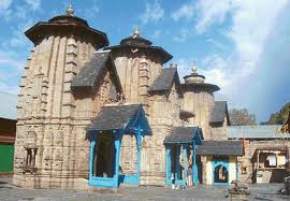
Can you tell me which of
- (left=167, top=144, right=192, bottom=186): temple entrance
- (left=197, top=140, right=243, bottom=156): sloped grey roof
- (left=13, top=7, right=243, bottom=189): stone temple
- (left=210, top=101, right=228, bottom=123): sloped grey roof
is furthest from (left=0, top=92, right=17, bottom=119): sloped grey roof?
(left=210, top=101, right=228, bottom=123): sloped grey roof

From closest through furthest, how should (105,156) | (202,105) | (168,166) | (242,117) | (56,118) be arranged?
1. (56,118)
2. (105,156)
3. (168,166)
4. (202,105)
5. (242,117)

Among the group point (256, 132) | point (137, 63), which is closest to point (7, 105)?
point (137, 63)

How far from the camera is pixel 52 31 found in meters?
25.9

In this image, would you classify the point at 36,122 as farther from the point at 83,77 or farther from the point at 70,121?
the point at 83,77

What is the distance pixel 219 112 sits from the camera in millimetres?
43938

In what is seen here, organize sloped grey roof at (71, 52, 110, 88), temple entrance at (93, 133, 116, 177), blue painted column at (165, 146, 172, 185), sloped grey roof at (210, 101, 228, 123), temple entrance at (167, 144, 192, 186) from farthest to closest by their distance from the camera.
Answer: sloped grey roof at (210, 101, 228, 123) < temple entrance at (167, 144, 192, 186) < blue painted column at (165, 146, 172, 185) < temple entrance at (93, 133, 116, 177) < sloped grey roof at (71, 52, 110, 88)

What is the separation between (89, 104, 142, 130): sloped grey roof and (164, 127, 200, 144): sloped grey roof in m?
7.24

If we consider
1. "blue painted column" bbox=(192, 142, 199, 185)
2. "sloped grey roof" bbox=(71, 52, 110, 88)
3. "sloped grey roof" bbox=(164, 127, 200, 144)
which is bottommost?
"blue painted column" bbox=(192, 142, 199, 185)

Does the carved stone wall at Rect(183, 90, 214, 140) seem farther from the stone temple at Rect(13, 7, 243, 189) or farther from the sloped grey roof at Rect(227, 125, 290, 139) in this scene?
the stone temple at Rect(13, 7, 243, 189)

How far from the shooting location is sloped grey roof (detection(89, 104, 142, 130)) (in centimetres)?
2247

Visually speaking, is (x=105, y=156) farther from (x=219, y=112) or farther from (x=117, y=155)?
(x=219, y=112)

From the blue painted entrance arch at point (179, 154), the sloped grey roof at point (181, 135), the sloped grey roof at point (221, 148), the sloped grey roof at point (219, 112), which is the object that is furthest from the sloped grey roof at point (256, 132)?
the sloped grey roof at point (181, 135)

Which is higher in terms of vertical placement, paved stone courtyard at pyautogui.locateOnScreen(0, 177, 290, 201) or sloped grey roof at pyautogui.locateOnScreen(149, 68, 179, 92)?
sloped grey roof at pyautogui.locateOnScreen(149, 68, 179, 92)

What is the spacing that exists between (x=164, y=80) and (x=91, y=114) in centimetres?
891
